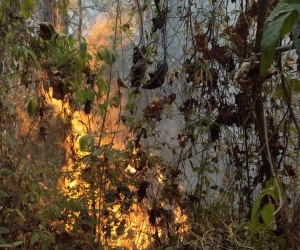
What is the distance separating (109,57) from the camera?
181 cm

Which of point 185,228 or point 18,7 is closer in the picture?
point 18,7

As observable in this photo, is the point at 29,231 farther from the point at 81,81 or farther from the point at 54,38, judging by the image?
the point at 54,38

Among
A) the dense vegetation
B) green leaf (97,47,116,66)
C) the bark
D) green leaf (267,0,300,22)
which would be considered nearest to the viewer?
green leaf (267,0,300,22)

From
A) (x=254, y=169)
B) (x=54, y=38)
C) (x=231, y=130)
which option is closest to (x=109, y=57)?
(x=54, y=38)

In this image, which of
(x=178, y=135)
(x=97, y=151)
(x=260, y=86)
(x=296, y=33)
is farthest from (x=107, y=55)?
(x=296, y=33)

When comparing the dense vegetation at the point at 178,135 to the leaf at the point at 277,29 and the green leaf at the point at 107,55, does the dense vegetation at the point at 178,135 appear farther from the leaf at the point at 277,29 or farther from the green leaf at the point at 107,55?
the leaf at the point at 277,29

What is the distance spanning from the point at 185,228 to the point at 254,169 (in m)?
0.45

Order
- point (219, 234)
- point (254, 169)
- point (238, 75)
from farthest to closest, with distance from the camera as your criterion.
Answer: point (254, 169) < point (219, 234) < point (238, 75)

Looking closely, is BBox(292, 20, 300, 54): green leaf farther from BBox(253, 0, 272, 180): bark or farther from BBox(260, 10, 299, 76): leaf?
BBox(253, 0, 272, 180): bark

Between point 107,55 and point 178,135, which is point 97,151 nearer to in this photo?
point 107,55


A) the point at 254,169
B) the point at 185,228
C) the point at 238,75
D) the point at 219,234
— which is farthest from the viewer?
the point at 185,228

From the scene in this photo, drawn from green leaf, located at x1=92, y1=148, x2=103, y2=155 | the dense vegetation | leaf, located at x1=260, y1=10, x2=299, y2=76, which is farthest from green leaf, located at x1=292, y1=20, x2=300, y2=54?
green leaf, located at x1=92, y1=148, x2=103, y2=155

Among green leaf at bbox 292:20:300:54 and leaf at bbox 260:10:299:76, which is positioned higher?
green leaf at bbox 292:20:300:54

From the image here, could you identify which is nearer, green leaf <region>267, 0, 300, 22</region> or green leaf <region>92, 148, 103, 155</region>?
green leaf <region>267, 0, 300, 22</region>
